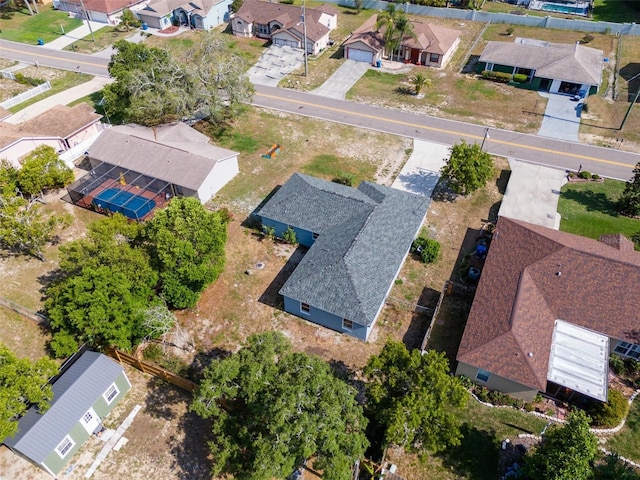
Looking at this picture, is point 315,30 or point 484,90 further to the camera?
point 315,30

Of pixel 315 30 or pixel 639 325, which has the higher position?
pixel 315 30

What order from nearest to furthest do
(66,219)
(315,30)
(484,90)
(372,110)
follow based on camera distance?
(66,219), (372,110), (484,90), (315,30)

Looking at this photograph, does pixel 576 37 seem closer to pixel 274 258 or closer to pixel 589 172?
pixel 589 172

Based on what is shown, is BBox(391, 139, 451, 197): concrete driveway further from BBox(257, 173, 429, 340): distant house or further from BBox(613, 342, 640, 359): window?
BBox(613, 342, 640, 359): window

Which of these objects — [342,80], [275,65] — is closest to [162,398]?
[342,80]

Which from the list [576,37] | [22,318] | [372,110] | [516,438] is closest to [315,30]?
[372,110]

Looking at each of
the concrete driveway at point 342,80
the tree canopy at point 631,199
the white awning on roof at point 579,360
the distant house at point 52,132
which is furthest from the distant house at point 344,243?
the distant house at point 52,132

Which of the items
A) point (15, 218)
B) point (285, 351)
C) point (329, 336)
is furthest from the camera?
point (15, 218)
